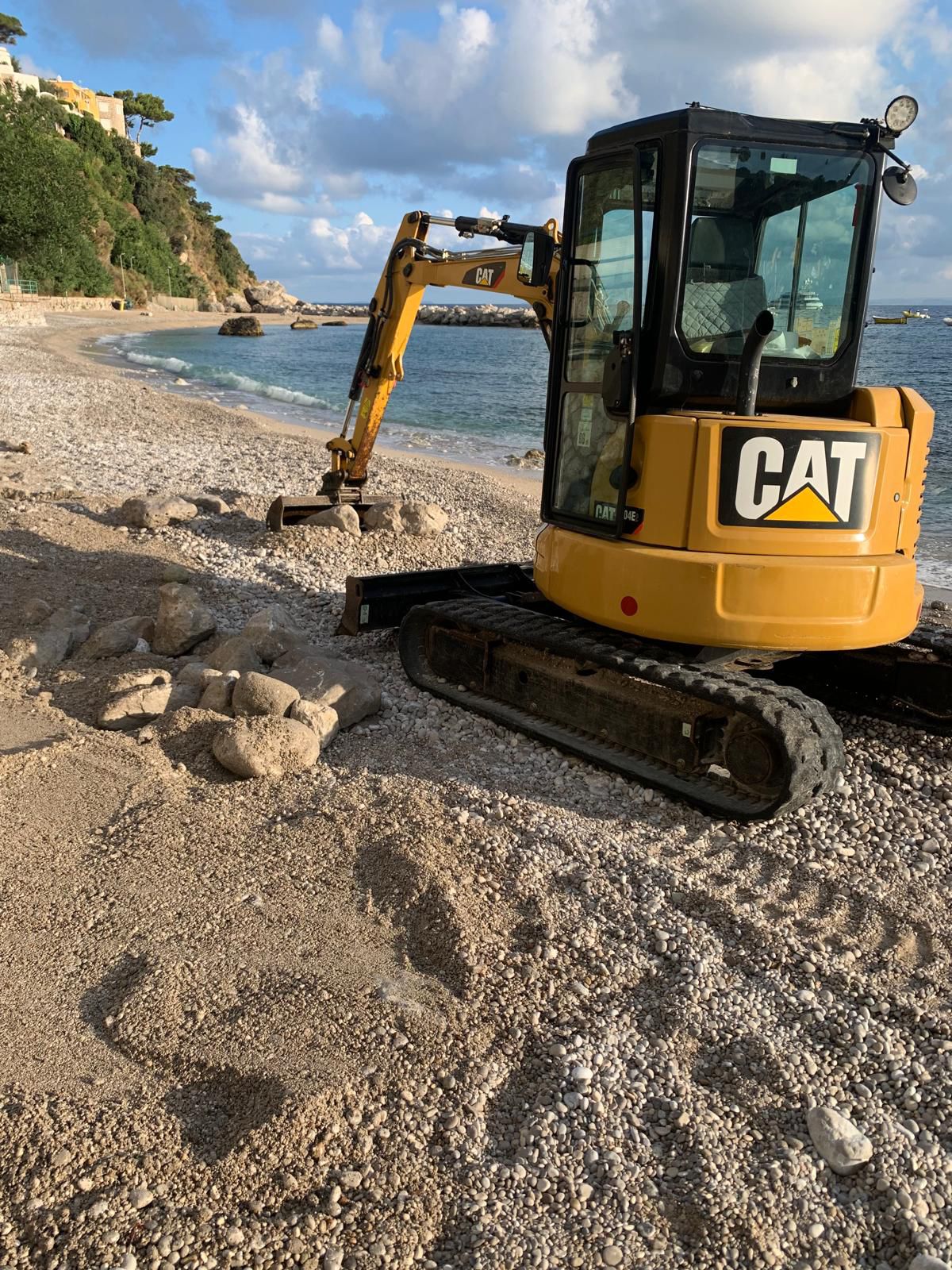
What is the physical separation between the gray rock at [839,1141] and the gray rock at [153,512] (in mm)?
7967

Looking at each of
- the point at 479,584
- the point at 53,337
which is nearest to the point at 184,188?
the point at 53,337

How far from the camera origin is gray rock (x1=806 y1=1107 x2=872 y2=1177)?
294 cm

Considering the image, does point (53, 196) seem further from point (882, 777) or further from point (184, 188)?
point (184, 188)

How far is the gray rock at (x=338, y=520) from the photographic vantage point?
31.1ft

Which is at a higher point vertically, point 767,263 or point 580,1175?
point 767,263

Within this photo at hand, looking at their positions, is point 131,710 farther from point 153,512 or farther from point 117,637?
point 153,512

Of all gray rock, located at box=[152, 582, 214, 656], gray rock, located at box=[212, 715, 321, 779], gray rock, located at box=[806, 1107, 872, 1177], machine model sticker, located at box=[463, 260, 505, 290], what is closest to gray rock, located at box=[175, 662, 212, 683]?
gray rock, located at box=[152, 582, 214, 656]

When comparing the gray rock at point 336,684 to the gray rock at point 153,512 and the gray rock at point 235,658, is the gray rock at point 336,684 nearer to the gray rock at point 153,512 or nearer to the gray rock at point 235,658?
the gray rock at point 235,658

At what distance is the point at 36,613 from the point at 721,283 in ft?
15.8

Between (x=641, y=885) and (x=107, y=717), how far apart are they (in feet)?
9.86

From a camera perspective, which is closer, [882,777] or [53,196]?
[882,777]

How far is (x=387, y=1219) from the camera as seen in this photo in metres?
2.67

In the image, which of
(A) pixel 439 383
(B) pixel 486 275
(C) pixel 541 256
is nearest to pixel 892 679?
(C) pixel 541 256

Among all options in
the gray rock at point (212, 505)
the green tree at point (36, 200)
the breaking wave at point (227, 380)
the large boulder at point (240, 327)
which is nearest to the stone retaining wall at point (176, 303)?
the large boulder at point (240, 327)
